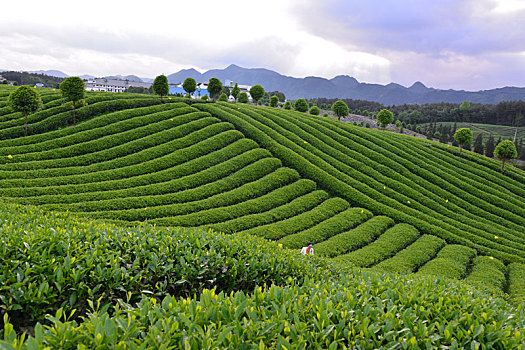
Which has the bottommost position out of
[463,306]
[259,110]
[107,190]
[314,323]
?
[107,190]

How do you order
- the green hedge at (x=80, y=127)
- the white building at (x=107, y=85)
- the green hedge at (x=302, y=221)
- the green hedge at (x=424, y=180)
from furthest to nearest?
the white building at (x=107, y=85)
the green hedge at (x=424, y=180)
the green hedge at (x=80, y=127)
the green hedge at (x=302, y=221)

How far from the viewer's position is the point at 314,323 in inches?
160

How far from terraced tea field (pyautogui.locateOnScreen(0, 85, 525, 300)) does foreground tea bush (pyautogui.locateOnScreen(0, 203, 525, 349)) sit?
10494mm

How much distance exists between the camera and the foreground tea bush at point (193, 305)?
3.50 meters

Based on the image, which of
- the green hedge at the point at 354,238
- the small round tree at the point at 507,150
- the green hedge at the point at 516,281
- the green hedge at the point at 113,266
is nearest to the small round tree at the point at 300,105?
the small round tree at the point at 507,150

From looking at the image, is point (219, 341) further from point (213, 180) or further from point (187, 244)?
point (213, 180)

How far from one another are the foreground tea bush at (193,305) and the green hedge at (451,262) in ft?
38.5

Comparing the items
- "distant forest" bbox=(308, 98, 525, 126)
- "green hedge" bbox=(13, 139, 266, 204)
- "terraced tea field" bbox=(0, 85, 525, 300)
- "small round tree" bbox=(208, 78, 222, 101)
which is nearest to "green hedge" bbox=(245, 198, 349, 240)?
"terraced tea field" bbox=(0, 85, 525, 300)

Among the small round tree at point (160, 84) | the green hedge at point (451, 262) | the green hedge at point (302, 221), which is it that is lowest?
the green hedge at point (451, 262)

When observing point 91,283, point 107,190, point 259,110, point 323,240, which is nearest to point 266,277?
point 91,283

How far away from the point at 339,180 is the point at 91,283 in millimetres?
22911

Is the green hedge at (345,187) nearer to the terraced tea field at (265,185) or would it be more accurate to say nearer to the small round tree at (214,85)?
the terraced tea field at (265,185)

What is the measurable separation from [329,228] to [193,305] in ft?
54.1

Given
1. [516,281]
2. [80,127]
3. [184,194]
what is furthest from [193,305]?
[80,127]
